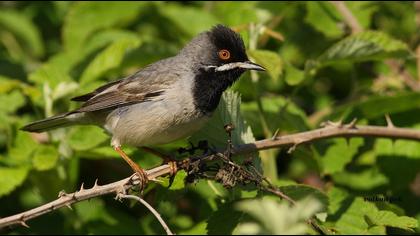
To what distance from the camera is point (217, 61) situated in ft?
16.9

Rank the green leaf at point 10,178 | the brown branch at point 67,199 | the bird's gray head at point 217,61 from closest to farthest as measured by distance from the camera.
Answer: the brown branch at point 67,199
the green leaf at point 10,178
the bird's gray head at point 217,61

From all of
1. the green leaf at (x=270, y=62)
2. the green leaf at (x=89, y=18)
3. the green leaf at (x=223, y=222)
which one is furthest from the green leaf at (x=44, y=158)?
the green leaf at (x=89, y=18)

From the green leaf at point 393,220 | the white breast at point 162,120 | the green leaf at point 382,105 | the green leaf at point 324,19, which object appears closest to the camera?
the green leaf at point 393,220

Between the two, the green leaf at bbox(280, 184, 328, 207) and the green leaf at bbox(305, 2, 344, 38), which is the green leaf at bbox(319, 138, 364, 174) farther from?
the green leaf at bbox(305, 2, 344, 38)

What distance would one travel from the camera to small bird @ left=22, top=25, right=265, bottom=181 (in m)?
4.73

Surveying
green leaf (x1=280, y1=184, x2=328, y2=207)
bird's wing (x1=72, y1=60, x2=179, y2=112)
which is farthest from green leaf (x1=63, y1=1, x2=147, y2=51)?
green leaf (x1=280, y1=184, x2=328, y2=207)

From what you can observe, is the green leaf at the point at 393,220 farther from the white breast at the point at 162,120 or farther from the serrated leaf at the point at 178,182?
the white breast at the point at 162,120

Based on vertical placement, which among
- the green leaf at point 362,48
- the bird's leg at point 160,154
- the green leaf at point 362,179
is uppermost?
the green leaf at point 362,48

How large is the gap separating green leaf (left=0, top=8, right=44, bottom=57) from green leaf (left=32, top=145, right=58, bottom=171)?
268 cm

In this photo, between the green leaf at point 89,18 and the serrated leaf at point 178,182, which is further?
the green leaf at point 89,18

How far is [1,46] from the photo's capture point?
23.9 ft

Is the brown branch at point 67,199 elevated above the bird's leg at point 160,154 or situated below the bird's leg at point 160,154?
above

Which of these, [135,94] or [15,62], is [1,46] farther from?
[135,94]

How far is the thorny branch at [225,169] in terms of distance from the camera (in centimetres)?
355
